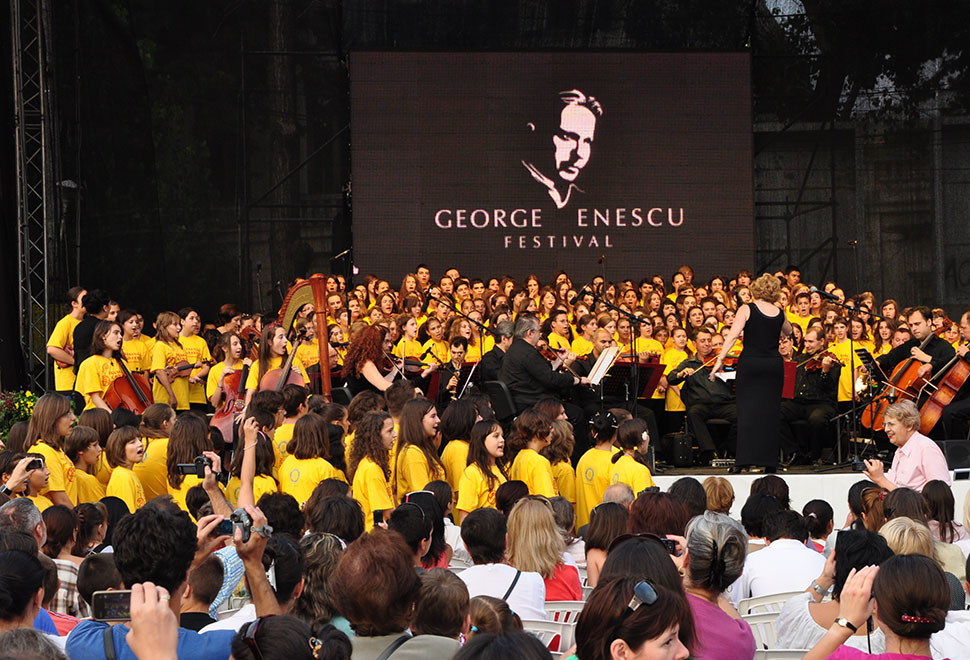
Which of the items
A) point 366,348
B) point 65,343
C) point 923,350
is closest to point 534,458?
point 366,348

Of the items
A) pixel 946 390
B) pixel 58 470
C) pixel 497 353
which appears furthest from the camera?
pixel 497 353

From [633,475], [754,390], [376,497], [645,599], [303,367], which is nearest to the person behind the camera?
[645,599]

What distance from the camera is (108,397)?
10.5 meters

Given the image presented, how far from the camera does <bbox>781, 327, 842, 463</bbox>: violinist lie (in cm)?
1234

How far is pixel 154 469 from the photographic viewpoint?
8.18 meters

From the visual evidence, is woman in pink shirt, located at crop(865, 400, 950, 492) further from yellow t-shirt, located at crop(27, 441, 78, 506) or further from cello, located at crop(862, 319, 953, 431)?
yellow t-shirt, located at crop(27, 441, 78, 506)

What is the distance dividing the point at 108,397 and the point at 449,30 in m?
10.8

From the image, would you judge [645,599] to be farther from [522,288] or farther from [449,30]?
[449,30]

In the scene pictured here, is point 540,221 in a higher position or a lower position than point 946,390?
higher

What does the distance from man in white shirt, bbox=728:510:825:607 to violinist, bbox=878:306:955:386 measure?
6.07 metres

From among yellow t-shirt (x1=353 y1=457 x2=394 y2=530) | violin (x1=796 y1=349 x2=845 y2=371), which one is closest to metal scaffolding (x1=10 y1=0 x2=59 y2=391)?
yellow t-shirt (x1=353 y1=457 x2=394 y2=530)

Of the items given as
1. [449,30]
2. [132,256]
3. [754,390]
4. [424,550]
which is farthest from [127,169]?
[424,550]

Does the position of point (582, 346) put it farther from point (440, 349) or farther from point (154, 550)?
point (154, 550)

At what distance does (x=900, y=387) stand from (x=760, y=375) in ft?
7.15
